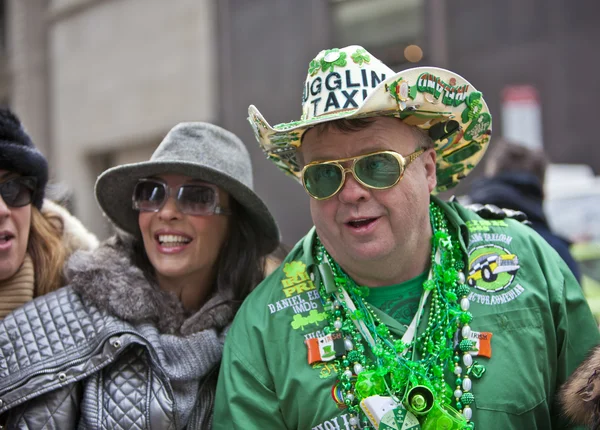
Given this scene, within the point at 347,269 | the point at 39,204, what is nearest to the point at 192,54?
the point at 39,204

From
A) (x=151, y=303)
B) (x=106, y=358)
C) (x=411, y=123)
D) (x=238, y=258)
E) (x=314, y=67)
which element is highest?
(x=314, y=67)

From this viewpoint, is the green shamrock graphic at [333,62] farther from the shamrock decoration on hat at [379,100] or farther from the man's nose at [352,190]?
the man's nose at [352,190]

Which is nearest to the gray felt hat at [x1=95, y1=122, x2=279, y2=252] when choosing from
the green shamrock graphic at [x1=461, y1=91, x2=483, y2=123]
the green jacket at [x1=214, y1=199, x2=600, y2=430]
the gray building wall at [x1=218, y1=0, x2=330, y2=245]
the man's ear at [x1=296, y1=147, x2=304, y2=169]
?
the man's ear at [x1=296, y1=147, x2=304, y2=169]

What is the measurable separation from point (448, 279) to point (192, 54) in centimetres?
1068

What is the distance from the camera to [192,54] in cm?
1250

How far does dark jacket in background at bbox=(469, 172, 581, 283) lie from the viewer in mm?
4293

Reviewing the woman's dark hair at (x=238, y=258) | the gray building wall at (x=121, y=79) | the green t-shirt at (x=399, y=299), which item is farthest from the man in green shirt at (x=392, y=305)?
the gray building wall at (x=121, y=79)

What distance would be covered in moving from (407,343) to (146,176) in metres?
1.41

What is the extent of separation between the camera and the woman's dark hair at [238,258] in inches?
126

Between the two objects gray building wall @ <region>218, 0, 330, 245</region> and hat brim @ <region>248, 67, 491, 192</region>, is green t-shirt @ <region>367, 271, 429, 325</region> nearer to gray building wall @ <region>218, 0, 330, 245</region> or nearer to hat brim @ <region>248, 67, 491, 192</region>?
hat brim @ <region>248, 67, 491, 192</region>

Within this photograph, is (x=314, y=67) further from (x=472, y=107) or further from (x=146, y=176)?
(x=146, y=176)

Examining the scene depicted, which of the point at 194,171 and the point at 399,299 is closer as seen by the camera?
the point at 399,299

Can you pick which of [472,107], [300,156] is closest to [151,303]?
[300,156]

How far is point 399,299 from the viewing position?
2.69m
